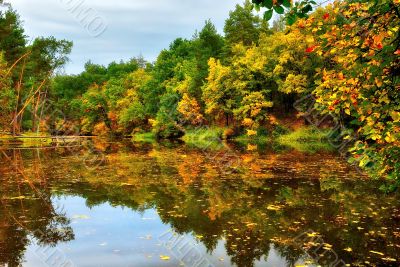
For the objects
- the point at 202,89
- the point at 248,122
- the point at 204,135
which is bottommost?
the point at 204,135

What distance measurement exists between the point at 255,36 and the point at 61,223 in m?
53.5

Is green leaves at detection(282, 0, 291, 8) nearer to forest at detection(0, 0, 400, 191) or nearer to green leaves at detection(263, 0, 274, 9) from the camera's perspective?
green leaves at detection(263, 0, 274, 9)

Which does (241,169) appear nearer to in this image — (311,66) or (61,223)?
(61,223)

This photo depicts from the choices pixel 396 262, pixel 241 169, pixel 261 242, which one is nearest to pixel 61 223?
pixel 261 242

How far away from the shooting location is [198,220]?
31.8ft

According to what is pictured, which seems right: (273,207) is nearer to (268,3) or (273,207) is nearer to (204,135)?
(268,3)

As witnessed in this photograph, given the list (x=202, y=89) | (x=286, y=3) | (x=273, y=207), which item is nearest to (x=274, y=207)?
(x=273, y=207)

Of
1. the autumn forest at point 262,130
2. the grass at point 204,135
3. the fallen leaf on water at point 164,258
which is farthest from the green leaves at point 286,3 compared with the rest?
the grass at point 204,135

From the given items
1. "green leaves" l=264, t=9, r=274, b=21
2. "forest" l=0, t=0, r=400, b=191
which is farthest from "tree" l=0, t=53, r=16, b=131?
"green leaves" l=264, t=9, r=274, b=21

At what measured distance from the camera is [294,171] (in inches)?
721

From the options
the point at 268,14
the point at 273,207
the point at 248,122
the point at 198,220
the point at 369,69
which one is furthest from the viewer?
the point at 248,122

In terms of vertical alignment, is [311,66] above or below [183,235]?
above

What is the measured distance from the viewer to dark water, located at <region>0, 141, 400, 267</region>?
289 inches

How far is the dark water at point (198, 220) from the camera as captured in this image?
733 cm
